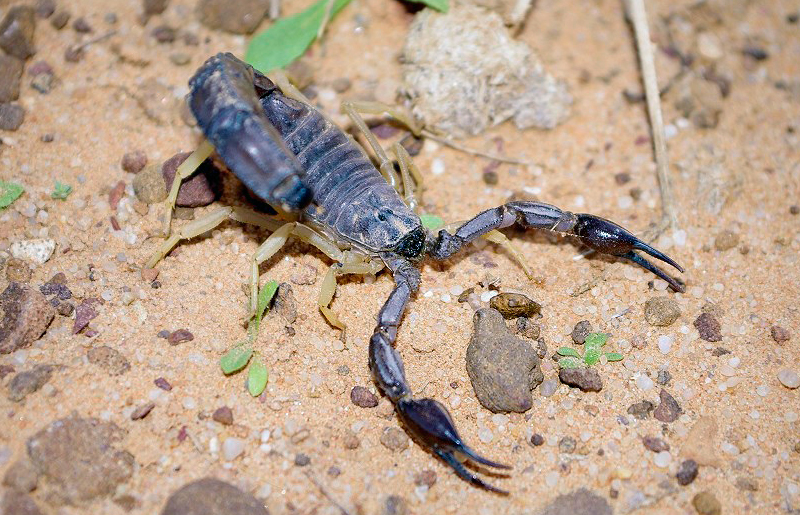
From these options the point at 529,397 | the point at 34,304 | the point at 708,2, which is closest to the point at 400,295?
the point at 529,397

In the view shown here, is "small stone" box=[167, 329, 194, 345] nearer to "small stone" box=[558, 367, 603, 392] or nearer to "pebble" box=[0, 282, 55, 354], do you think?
"pebble" box=[0, 282, 55, 354]

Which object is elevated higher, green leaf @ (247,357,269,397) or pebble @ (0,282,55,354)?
pebble @ (0,282,55,354)

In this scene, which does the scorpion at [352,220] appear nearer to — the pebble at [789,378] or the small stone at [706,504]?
the pebble at [789,378]

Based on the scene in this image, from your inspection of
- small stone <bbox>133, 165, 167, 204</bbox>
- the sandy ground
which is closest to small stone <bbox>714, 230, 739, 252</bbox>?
the sandy ground

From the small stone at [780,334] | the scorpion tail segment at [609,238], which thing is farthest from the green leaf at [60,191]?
the small stone at [780,334]

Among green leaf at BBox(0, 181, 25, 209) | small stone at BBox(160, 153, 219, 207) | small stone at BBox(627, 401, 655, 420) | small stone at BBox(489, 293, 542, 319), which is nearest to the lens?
small stone at BBox(627, 401, 655, 420)

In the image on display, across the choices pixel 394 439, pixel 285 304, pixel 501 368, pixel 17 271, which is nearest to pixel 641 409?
pixel 501 368
